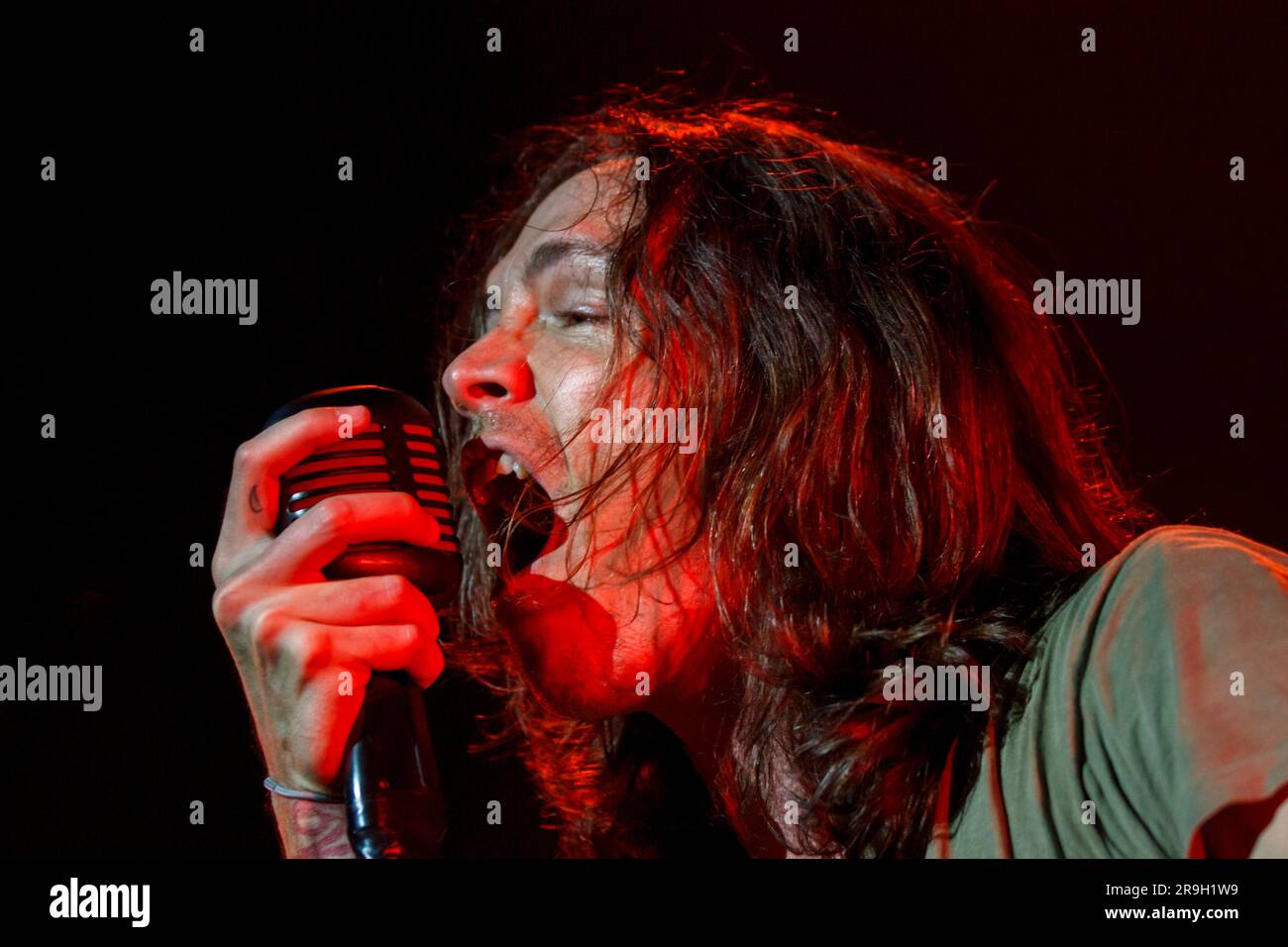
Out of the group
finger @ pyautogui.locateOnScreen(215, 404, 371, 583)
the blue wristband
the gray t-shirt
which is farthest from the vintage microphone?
the gray t-shirt

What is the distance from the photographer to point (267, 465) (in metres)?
1.09

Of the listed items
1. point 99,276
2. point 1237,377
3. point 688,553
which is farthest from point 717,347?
point 99,276

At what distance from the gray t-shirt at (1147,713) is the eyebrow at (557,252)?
666 millimetres

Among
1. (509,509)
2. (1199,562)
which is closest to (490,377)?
(509,509)

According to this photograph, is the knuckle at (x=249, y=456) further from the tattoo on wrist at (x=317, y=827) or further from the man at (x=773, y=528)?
the tattoo on wrist at (x=317, y=827)

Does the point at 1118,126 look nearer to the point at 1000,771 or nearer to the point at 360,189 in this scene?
the point at 1000,771

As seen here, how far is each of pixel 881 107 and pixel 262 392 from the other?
0.85 metres

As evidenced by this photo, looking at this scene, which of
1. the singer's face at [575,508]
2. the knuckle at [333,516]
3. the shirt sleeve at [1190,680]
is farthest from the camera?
the singer's face at [575,508]

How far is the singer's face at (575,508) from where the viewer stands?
4.37 ft

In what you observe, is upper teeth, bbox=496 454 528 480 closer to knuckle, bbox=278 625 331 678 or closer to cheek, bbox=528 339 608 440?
cheek, bbox=528 339 608 440

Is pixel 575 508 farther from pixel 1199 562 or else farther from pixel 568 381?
pixel 1199 562

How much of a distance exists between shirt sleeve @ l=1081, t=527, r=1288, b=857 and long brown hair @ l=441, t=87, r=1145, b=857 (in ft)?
0.44

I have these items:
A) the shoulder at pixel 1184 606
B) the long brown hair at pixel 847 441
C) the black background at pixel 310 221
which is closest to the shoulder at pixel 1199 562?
the shoulder at pixel 1184 606
